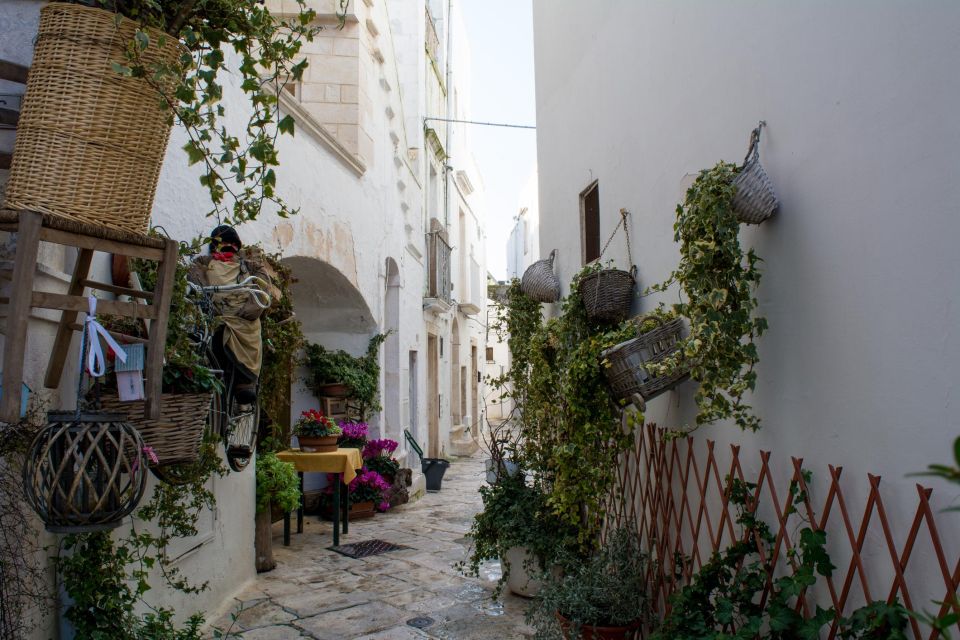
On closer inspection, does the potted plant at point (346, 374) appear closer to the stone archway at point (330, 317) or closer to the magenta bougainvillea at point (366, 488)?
the stone archway at point (330, 317)

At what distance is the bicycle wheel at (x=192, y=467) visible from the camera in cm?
319

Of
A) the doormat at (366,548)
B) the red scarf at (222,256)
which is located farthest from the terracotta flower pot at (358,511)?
the red scarf at (222,256)

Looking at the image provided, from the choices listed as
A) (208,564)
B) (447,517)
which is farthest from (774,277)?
(447,517)

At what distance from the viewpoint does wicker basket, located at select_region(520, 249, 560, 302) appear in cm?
568

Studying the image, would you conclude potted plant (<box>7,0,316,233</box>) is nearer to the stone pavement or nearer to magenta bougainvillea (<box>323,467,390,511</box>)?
the stone pavement

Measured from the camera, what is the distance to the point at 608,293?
4.13 metres

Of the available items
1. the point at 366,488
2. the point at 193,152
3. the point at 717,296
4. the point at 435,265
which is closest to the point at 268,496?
the point at 366,488

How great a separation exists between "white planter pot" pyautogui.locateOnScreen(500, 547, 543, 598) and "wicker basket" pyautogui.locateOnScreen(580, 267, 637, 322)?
172 cm

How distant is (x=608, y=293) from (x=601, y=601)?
63.9 inches

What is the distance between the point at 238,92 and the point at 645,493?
375 centimetres

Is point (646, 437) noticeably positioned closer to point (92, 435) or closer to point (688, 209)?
point (688, 209)

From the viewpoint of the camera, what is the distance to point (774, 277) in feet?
8.82

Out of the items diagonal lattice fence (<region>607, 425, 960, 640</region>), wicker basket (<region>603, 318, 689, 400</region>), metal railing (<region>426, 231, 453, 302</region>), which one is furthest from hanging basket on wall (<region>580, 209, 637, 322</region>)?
metal railing (<region>426, 231, 453, 302</region>)

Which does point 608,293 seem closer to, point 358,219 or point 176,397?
point 176,397
